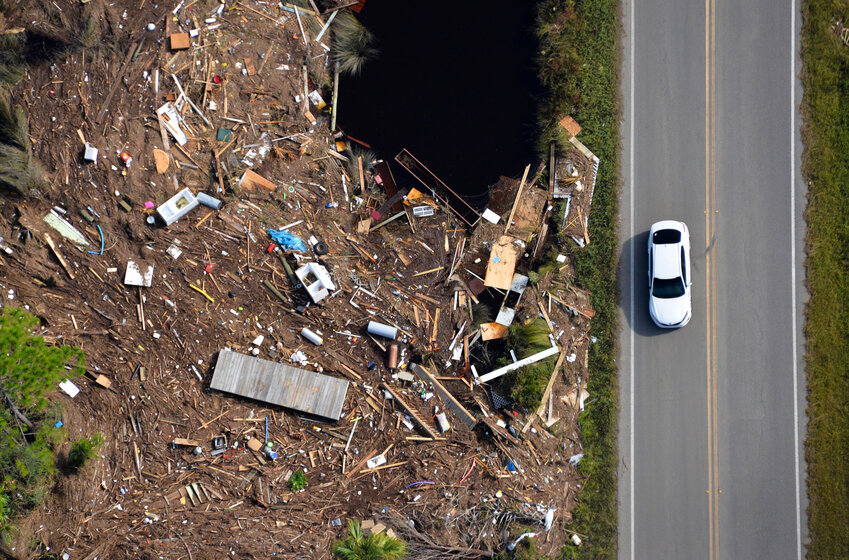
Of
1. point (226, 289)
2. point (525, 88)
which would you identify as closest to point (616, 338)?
point (525, 88)

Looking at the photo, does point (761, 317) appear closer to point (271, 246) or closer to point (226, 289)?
point (271, 246)

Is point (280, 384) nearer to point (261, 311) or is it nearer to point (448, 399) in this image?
point (261, 311)

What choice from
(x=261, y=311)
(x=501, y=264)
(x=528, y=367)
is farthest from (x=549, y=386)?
(x=261, y=311)

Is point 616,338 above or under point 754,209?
under

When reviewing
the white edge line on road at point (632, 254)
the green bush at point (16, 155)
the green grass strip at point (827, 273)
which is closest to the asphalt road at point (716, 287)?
the white edge line on road at point (632, 254)

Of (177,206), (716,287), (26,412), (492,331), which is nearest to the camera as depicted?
(26,412)

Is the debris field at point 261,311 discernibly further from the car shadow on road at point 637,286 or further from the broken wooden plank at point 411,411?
the car shadow on road at point 637,286
